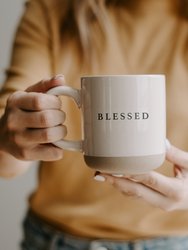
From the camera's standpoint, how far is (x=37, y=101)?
62cm

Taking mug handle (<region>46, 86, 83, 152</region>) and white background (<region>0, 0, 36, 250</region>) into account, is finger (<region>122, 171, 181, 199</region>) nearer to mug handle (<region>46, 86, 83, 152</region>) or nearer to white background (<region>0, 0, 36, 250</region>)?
mug handle (<region>46, 86, 83, 152</region>)

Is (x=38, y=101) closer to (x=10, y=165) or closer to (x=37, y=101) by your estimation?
(x=37, y=101)

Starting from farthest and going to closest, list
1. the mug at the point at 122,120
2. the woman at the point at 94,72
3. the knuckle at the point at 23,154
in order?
the woman at the point at 94,72 < the knuckle at the point at 23,154 < the mug at the point at 122,120

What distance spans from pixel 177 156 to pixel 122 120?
12 centimetres

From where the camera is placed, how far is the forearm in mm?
770

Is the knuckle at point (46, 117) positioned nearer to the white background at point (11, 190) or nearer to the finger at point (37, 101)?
the finger at point (37, 101)

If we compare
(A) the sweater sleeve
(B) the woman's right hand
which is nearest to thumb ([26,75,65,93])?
(B) the woman's right hand

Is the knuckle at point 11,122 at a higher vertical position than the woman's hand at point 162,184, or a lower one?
higher

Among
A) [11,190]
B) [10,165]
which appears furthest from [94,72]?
[11,190]

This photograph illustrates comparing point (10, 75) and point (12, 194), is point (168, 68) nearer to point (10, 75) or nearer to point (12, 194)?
point (10, 75)

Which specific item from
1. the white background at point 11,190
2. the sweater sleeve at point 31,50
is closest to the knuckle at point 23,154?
the sweater sleeve at point 31,50

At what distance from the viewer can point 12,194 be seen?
1.47 metres

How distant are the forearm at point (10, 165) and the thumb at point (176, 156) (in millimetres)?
232

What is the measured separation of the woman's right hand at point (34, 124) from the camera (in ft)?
2.03
